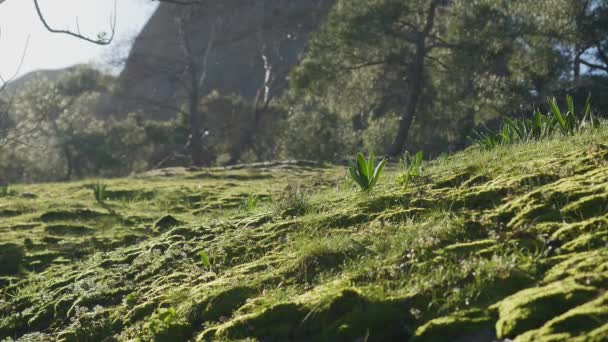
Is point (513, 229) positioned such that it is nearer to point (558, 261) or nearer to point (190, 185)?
point (558, 261)

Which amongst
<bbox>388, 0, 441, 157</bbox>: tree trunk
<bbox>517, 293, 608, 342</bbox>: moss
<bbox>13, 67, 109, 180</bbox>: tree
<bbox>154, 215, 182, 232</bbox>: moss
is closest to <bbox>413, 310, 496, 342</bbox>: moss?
<bbox>517, 293, 608, 342</bbox>: moss

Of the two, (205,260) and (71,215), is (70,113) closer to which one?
(71,215)

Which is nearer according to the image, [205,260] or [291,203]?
[205,260]

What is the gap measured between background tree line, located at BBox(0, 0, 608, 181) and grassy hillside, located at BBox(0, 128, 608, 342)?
856 cm

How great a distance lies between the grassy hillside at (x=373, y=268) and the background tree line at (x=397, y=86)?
8.56m

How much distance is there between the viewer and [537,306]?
3.18m

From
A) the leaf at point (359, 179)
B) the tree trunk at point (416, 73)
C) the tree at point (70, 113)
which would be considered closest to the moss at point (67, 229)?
the leaf at point (359, 179)

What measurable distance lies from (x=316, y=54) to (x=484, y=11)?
20.5 ft

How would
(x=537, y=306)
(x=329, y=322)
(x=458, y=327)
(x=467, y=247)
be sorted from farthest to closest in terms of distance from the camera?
1. (x=467, y=247)
2. (x=329, y=322)
3. (x=458, y=327)
4. (x=537, y=306)

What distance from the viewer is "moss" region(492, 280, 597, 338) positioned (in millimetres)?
3111

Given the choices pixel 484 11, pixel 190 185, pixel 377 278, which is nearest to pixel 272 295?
pixel 377 278

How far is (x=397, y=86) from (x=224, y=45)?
20.6 m

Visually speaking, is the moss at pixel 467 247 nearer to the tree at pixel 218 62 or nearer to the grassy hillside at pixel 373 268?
the grassy hillside at pixel 373 268

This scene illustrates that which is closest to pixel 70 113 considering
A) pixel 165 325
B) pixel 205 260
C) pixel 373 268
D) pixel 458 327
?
pixel 205 260
